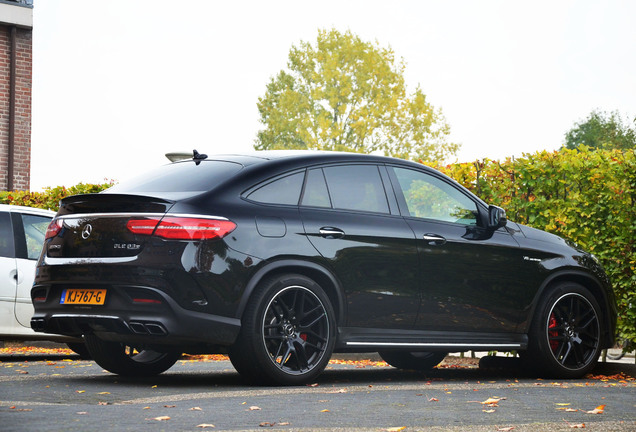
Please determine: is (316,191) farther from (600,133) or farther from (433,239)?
(600,133)

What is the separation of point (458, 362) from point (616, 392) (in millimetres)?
3866

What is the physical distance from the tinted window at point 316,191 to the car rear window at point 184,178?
22.4 inches

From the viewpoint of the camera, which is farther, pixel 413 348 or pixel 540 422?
pixel 413 348

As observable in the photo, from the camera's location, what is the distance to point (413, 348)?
8.24 meters


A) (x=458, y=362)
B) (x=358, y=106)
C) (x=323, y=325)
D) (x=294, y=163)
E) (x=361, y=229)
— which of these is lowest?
(x=458, y=362)

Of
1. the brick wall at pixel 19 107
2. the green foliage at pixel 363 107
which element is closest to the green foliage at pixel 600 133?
the green foliage at pixel 363 107

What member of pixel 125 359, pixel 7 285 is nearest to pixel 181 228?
pixel 125 359

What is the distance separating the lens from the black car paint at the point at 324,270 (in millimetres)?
7090

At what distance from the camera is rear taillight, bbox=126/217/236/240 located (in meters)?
7.06

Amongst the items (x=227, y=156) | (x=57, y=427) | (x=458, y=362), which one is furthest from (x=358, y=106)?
(x=57, y=427)

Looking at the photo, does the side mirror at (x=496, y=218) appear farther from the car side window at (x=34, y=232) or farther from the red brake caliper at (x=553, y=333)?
the car side window at (x=34, y=232)

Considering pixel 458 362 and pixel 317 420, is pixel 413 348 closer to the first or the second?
pixel 317 420

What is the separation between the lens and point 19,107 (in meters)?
23.5

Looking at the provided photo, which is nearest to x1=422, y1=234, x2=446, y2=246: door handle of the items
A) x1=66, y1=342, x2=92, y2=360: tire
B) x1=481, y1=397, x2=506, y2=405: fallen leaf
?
x1=481, y1=397, x2=506, y2=405: fallen leaf
